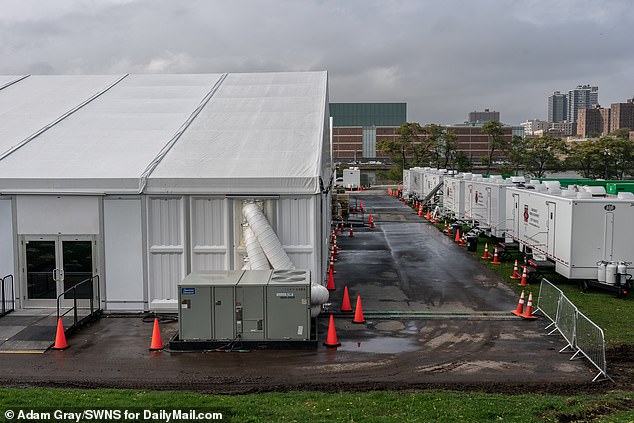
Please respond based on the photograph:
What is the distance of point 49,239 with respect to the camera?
58.4 ft

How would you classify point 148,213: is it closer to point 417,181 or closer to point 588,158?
point 417,181

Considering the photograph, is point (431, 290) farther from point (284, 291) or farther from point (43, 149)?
point (43, 149)

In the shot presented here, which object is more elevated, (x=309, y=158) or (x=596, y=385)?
(x=309, y=158)

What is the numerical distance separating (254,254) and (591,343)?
823 centimetres

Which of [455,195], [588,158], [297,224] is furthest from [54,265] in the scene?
[588,158]

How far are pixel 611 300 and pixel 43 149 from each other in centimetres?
1794

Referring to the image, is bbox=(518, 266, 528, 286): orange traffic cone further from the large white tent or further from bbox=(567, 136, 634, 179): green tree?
bbox=(567, 136, 634, 179): green tree

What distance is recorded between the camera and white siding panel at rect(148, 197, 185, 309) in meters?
17.6

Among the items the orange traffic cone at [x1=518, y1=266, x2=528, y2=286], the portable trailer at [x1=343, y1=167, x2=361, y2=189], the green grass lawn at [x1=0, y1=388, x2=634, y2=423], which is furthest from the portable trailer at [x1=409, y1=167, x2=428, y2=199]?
the green grass lawn at [x1=0, y1=388, x2=634, y2=423]

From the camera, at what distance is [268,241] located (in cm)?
1659

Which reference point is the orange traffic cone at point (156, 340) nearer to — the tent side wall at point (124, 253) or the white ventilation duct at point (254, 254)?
the white ventilation duct at point (254, 254)

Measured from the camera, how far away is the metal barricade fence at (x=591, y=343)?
41.0ft

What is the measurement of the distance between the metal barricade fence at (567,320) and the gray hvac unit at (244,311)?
19.2 ft

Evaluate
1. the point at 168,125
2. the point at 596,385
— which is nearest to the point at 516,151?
the point at 168,125
